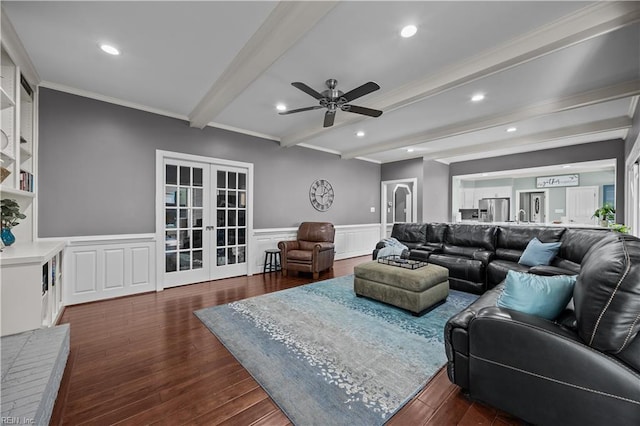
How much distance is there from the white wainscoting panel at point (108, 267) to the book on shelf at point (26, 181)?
2.58ft

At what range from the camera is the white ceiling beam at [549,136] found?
165 inches

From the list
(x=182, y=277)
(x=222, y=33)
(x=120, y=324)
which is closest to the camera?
(x=222, y=33)

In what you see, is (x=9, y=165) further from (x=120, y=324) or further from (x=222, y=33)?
(x=222, y=33)

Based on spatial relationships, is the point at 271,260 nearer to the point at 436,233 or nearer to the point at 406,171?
the point at 436,233

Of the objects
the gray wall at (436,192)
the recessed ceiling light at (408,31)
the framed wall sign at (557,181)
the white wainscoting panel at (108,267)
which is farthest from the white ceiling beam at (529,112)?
the framed wall sign at (557,181)

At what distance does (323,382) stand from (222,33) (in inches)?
118

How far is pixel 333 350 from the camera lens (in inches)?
90.1

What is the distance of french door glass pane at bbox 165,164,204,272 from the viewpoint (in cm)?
422

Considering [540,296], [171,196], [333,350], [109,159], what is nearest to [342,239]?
[171,196]

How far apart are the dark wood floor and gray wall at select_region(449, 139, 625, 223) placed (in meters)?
5.92

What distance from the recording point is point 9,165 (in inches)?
96.1

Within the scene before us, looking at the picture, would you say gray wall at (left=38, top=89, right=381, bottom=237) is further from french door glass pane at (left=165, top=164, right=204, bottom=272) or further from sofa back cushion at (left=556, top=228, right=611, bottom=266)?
sofa back cushion at (left=556, top=228, right=611, bottom=266)

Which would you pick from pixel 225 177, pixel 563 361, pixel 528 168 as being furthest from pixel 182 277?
pixel 528 168

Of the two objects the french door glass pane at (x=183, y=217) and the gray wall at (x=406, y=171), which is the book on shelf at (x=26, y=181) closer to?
the french door glass pane at (x=183, y=217)
